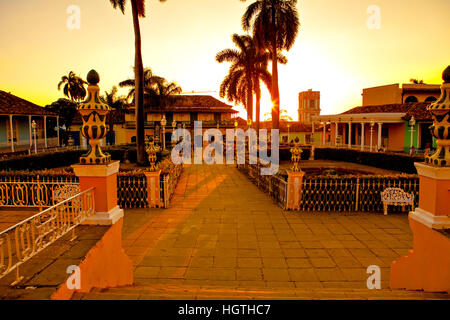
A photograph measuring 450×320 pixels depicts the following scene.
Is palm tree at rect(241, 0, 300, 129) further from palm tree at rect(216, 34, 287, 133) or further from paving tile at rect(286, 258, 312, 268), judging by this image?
paving tile at rect(286, 258, 312, 268)

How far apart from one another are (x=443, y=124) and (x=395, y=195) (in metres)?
6.51

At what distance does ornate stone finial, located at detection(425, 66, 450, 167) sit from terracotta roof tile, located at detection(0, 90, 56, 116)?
31861mm

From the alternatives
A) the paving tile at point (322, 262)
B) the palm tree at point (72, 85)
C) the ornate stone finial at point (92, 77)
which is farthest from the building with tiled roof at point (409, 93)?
the palm tree at point (72, 85)

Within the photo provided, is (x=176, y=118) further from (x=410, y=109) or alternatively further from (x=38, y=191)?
(x=38, y=191)

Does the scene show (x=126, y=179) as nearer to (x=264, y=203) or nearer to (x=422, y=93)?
(x=264, y=203)

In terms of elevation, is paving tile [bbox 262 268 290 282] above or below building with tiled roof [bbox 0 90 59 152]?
below

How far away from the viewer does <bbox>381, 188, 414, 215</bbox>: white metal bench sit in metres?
9.73

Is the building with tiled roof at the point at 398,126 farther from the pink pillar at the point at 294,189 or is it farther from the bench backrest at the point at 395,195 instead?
the pink pillar at the point at 294,189

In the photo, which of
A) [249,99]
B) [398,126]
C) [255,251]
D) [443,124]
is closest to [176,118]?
[249,99]

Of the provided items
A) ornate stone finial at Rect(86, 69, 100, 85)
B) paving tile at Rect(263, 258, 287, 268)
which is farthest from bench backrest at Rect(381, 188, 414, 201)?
ornate stone finial at Rect(86, 69, 100, 85)

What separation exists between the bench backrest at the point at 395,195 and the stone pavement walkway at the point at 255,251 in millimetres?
590

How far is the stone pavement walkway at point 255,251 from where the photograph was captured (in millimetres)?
4239

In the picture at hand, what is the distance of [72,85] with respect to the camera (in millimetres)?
51469
